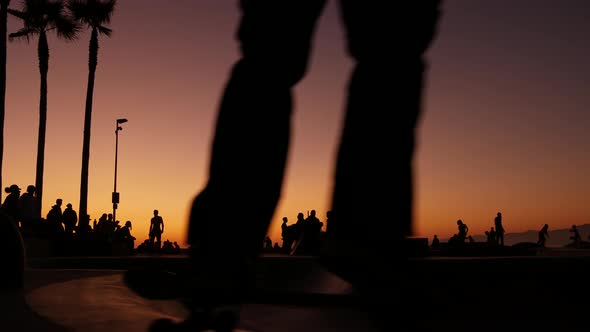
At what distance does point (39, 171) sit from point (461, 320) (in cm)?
3124

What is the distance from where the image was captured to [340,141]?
1.45 meters

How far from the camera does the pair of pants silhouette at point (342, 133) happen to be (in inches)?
54.2

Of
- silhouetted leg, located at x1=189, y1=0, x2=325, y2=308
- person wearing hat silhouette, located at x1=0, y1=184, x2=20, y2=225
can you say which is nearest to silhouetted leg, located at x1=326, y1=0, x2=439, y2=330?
silhouetted leg, located at x1=189, y1=0, x2=325, y2=308

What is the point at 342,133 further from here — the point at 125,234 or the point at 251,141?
the point at 125,234

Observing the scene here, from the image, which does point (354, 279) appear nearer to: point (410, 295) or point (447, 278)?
point (410, 295)

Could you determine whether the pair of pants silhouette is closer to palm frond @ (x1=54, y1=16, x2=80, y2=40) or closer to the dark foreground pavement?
the dark foreground pavement

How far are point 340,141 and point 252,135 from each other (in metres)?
0.19

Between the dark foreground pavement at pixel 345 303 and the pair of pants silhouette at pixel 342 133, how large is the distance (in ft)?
0.45

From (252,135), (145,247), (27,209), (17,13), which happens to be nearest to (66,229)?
(27,209)

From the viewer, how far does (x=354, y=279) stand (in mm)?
1346

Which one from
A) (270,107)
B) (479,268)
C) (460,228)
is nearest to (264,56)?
(270,107)

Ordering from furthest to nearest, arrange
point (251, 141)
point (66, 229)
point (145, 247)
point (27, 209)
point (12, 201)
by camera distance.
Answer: point (145, 247)
point (66, 229)
point (27, 209)
point (12, 201)
point (251, 141)

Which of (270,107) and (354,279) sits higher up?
(270,107)

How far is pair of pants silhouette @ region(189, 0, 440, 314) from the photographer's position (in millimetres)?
1376
